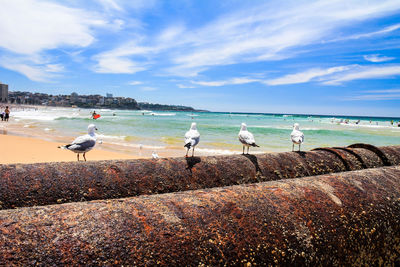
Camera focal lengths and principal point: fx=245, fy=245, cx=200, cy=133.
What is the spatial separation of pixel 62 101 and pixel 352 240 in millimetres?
177723

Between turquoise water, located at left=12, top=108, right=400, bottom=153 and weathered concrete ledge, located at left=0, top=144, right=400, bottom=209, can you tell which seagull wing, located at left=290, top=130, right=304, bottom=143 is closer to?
weathered concrete ledge, located at left=0, top=144, right=400, bottom=209

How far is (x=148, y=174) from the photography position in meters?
2.45

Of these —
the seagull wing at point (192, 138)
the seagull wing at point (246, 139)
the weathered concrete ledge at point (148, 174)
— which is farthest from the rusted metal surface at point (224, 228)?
the seagull wing at point (246, 139)

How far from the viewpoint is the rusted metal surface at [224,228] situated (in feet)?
3.40

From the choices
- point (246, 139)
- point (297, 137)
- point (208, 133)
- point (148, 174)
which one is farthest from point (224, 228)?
point (208, 133)

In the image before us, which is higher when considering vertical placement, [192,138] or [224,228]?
[192,138]

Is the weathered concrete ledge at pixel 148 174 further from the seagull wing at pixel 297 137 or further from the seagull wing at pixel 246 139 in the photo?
the seagull wing at pixel 297 137

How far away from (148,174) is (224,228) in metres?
1.33

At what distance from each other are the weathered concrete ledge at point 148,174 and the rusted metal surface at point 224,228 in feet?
3.17

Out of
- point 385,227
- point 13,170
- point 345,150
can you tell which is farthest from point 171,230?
point 345,150

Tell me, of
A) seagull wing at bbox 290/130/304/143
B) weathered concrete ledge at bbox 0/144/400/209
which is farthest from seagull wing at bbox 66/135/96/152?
seagull wing at bbox 290/130/304/143

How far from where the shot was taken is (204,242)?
3.98 ft

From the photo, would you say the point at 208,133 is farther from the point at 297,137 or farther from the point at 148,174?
the point at 148,174

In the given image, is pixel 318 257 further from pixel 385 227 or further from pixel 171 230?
pixel 171 230
